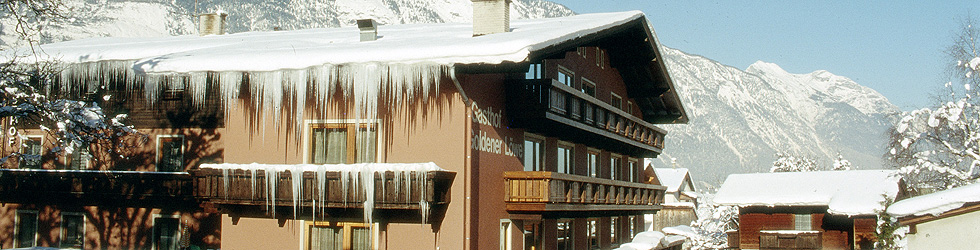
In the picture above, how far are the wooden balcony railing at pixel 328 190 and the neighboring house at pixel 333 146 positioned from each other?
0.03 metres

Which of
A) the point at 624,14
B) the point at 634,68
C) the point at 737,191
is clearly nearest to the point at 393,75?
the point at 624,14

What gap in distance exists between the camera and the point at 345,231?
19.3 meters

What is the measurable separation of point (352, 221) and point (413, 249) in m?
1.45

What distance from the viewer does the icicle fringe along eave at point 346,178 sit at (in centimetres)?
1781

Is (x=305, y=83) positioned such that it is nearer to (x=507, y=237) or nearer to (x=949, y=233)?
(x=507, y=237)

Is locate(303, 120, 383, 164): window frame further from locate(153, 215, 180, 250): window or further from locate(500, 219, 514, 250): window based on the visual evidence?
locate(153, 215, 180, 250): window

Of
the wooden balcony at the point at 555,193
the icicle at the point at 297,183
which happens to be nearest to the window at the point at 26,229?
the icicle at the point at 297,183

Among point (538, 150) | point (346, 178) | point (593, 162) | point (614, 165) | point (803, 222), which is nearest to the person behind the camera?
point (346, 178)

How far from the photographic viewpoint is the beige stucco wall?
1530 cm

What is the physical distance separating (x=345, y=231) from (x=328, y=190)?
1.28 metres

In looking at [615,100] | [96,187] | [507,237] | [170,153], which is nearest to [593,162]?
[615,100]

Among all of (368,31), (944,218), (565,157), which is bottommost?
(944,218)

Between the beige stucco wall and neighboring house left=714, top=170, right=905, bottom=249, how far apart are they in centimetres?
1996

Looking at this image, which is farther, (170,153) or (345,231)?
(170,153)
